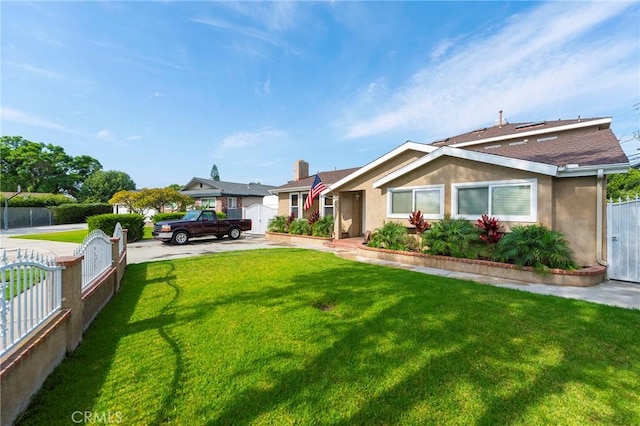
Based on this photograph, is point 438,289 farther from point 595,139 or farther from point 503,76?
point 503,76

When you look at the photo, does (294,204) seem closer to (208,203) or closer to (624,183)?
(208,203)

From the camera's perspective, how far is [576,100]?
14.3m

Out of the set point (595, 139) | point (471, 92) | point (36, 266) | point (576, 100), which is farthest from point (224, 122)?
point (576, 100)

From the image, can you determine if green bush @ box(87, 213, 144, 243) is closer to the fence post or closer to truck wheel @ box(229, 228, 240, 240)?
truck wheel @ box(229, 228, 240, 240)

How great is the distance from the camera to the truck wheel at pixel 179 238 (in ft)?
44.9

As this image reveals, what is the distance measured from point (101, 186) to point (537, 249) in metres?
59.0

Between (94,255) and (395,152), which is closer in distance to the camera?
(94,255)

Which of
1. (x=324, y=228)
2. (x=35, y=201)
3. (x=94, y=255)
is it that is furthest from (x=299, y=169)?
(x=35, y=201)

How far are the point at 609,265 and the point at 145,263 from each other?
13.2 meters

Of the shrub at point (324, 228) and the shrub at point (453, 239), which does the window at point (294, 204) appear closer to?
the shrub at point (324, 228)

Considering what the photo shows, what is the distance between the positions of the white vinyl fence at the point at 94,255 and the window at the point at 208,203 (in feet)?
76.5

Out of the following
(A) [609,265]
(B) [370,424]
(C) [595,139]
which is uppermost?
(C) [595,139]

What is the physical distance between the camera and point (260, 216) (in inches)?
822

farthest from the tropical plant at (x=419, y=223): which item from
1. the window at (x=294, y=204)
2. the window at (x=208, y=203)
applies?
the window at (x=208, y=203)
